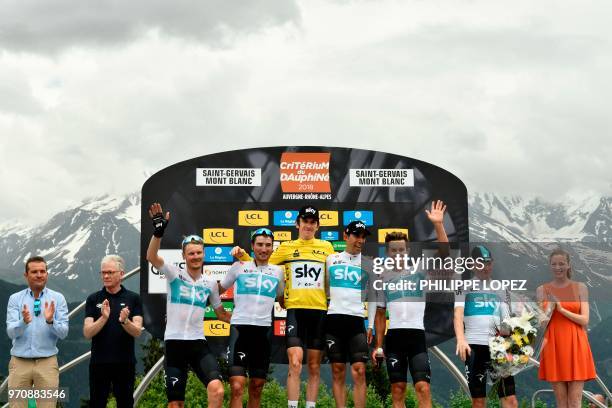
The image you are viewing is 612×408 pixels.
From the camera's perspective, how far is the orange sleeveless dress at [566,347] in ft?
26.1

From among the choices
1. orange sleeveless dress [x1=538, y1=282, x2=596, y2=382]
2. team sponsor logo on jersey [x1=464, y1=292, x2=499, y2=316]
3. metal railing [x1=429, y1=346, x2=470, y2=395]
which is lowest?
metal railing [x1=429, y1=346, x2=470, y2=395]

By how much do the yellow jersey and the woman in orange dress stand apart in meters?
2.58

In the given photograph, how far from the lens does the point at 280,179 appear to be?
11617 millimetres

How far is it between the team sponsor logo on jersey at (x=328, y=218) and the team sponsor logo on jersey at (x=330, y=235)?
11cm

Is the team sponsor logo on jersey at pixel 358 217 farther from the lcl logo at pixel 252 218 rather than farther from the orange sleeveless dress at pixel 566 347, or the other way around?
the orange sleeveless dress at pixel 566 347

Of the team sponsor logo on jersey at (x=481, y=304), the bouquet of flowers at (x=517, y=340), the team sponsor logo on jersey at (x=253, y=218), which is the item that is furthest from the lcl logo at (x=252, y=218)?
the bouquet of flowers at (x=517, y=340)

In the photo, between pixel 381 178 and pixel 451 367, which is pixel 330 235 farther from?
pixel 451 367

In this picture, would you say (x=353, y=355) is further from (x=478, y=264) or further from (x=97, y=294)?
(x=97, y=294)

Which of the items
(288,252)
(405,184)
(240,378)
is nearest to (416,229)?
(405,184)

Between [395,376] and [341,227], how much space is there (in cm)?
353

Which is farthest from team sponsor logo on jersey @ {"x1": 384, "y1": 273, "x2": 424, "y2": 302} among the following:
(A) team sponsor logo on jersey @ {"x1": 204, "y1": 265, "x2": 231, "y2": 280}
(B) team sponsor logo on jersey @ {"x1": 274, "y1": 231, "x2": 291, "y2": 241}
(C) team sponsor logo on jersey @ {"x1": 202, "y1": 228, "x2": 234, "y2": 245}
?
(C) team sponsor logo on jersey @ {"x1": 202, "y1": 228, "x2": 234, "y2": 245}

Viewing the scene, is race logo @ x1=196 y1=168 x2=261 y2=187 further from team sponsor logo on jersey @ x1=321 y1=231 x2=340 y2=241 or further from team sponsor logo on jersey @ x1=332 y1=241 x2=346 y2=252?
team sponsor logo on jersey @ x1=332 y1=241 x2=346 y2=252

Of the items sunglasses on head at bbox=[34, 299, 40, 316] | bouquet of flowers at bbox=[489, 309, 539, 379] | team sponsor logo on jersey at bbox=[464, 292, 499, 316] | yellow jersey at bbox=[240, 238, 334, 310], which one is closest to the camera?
bouquet of flowers at bbox=[489, 309, 539, 379]

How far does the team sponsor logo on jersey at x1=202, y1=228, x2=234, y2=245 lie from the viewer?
449 inches
